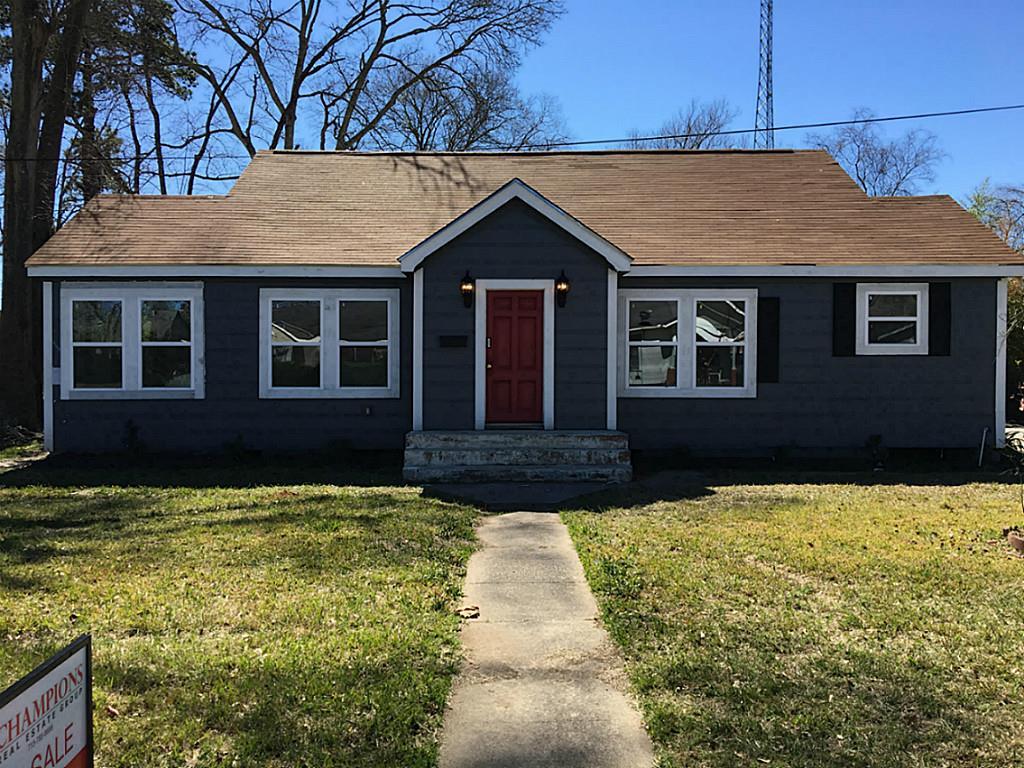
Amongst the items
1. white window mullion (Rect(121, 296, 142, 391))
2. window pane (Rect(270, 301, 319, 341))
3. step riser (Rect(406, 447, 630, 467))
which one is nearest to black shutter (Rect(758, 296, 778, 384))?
step riser (Rect(406, 447, 630, 467))

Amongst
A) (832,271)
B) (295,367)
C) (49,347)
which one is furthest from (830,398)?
(49,347)

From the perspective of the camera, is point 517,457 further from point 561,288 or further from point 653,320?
point 653,320

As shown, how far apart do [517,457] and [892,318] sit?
6.09 metres

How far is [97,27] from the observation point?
20766 millimetres

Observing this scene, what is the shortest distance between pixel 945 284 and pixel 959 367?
1.25 metres

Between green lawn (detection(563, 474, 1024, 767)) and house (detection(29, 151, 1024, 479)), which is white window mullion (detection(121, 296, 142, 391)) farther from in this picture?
green lawn (detection(563, 474, 1024, 767))

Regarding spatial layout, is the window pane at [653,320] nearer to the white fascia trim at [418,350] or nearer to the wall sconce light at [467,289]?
the wall sconce light at [467,289]

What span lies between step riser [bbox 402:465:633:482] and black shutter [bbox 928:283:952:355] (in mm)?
5270

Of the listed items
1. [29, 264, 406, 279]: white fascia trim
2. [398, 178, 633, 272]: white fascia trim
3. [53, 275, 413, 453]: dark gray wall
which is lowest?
[53, 275, 413, 453]: dark gray wall

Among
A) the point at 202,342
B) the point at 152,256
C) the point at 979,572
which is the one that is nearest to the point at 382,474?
the point at 202,342

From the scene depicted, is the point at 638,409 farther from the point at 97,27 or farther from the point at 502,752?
the point at 97,27

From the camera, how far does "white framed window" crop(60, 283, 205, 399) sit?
12969 millimetres

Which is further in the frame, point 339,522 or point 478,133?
point 478,133

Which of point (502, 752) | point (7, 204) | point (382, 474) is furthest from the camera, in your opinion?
point (7, 204)
